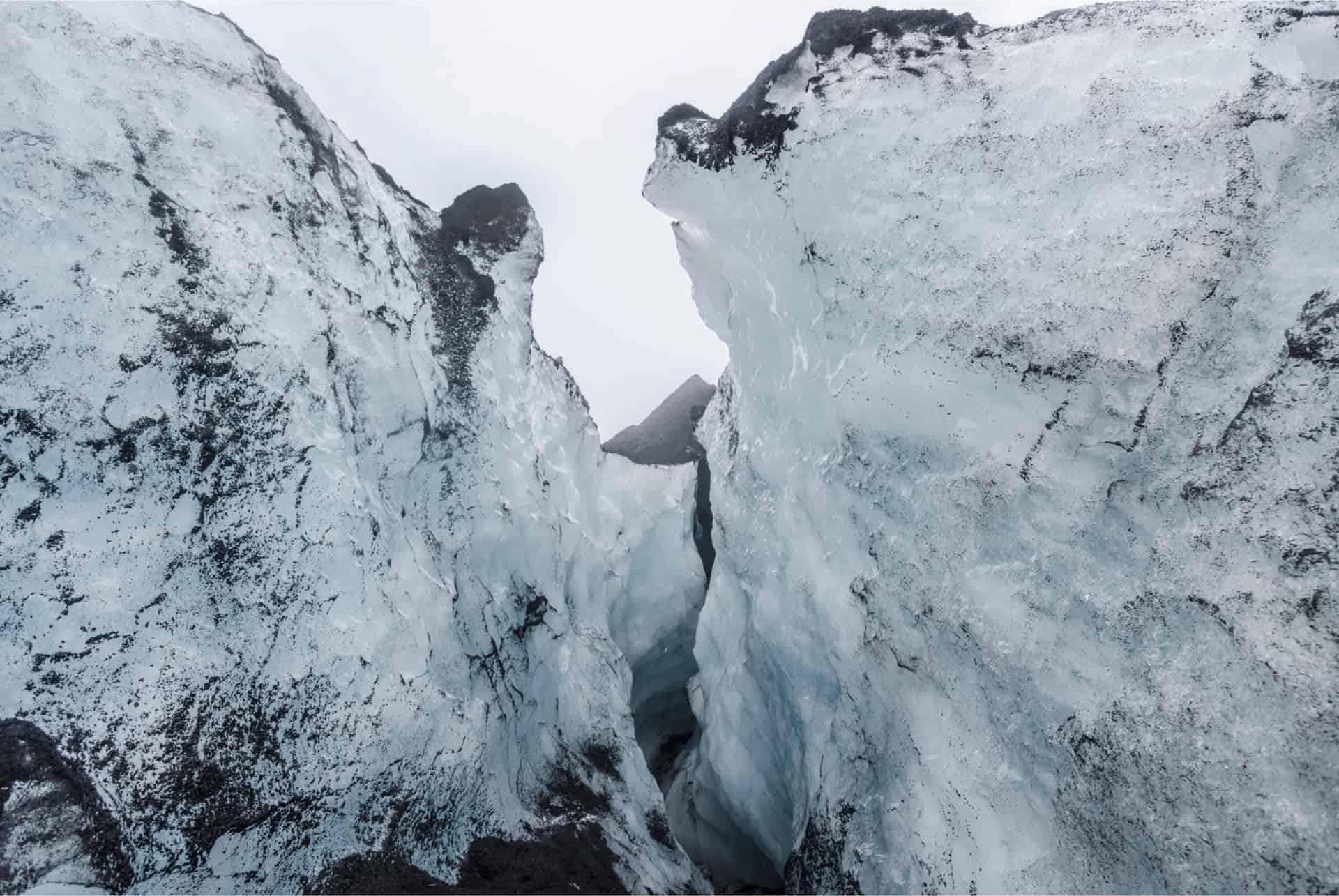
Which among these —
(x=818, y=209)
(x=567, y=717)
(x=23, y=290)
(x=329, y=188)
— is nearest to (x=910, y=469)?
(x=818, y=209)

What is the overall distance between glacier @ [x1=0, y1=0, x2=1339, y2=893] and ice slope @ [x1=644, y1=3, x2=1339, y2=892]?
3 centimetres

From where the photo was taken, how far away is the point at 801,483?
674 cm

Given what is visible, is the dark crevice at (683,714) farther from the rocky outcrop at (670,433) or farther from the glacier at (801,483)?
the glacier at (801,483)

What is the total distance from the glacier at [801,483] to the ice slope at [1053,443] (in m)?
0.03

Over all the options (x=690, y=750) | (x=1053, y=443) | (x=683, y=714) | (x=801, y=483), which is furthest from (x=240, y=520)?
(x=683, y=714)

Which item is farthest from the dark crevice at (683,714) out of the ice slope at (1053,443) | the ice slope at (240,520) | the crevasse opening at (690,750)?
the ice slope at (1053,443)

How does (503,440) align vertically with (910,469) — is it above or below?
above

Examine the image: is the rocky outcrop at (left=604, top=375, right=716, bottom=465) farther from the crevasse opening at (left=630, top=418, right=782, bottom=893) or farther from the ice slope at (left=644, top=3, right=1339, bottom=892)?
the ice slope at (left=644, top=3, right=1339, bottom=892)

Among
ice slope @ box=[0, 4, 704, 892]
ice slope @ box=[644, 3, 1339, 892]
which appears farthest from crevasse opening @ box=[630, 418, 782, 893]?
ice slope @ box=[644, 3, 1339, 892]

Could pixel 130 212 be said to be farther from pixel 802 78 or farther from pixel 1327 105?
pixel 1327 105

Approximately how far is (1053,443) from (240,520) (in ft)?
18.4

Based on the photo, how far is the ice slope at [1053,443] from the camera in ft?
11.0

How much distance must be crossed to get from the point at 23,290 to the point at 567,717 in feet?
19.2

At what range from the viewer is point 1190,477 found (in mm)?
3748
